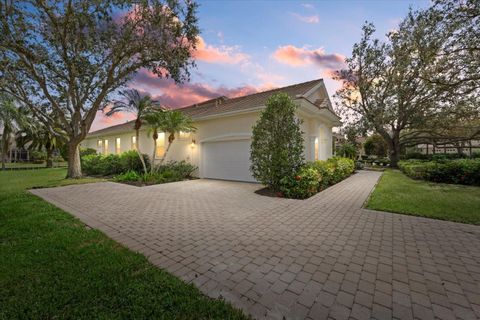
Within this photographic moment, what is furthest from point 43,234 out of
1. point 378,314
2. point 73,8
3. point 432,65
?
point 432,65

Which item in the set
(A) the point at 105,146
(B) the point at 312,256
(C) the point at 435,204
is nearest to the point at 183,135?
(B) the point at 312,256

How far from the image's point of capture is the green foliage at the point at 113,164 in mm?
14844

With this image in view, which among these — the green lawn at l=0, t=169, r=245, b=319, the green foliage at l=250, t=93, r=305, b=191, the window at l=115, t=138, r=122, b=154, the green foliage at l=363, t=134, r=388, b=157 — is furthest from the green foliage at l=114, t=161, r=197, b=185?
the green foliage at l=363, t=134, r=388, b=157

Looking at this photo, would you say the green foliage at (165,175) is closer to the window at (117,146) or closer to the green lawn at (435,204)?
the window at (117,146)

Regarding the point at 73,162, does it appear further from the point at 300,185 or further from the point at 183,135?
the point at 300,185

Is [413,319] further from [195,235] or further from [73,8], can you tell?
[73,8]

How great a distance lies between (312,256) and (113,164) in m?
16.4

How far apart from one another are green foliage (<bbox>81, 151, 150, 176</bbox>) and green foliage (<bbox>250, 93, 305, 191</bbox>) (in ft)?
35.0

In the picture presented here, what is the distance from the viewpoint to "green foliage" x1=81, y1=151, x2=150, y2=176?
1484 cm

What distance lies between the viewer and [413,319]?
6.68 ft

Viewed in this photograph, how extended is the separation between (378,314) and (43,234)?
579 cm

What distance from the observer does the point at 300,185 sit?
7594 mm

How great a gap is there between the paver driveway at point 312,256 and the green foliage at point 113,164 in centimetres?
897

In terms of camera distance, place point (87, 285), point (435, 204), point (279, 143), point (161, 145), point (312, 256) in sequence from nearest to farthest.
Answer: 1. point (87, 285)
2. point (312, 256)
3. point (435, 204)
4. point (279, 143)
5. point (161, 145)
